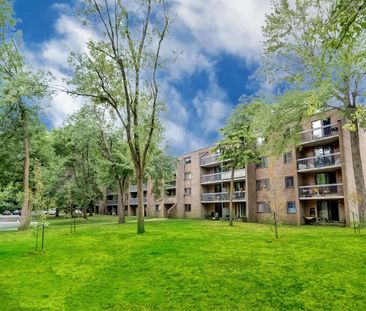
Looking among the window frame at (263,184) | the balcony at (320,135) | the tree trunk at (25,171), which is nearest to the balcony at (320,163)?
the balcony at (320,135)

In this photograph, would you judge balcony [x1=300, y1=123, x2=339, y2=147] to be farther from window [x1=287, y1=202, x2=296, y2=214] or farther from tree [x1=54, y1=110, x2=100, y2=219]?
tree [x1=54, y1=110, x2=100, y2=219]

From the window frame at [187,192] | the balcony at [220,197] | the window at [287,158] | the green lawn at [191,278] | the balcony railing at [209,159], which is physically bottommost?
the green lawn at [191,278]

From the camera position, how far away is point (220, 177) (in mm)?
41531

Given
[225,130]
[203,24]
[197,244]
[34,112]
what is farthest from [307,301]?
[34,112]

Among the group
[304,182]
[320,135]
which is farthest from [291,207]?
[320,135]

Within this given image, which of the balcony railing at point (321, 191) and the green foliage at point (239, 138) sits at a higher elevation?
the green foliage at point (239, 138)

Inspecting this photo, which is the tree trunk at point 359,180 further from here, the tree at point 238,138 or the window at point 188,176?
the window at point 188,176

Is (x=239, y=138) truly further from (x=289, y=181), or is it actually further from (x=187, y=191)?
(x=187, y=191)

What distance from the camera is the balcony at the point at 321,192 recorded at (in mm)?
27530

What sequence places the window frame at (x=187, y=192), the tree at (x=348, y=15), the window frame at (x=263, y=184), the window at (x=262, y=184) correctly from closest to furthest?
the tree at (x=348, y=15), the window frame at (x=263, y=184), the window at (x=262, y=184), the window frame at (x=187, y=192)

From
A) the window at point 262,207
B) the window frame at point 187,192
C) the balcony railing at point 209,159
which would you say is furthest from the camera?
the window frame at point 187,192

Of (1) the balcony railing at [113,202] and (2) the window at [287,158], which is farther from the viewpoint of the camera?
(1) the balcony railing at [113,202]

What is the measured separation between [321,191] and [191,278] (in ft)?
79.2

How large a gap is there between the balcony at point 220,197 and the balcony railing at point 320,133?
11.0 meters
